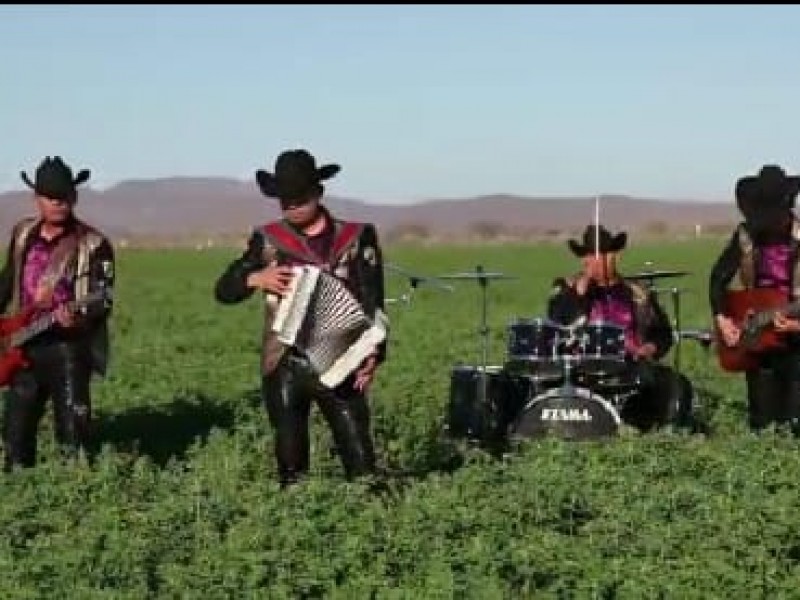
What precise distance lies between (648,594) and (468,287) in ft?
113

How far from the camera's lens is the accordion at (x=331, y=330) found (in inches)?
380

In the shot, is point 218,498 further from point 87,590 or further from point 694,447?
point 694,447

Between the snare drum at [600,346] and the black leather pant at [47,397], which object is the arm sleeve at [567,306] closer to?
the snare drum at [600,346]

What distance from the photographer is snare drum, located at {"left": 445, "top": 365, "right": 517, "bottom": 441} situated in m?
12.2

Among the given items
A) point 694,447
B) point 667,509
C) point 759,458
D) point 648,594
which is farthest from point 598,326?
point 648,594

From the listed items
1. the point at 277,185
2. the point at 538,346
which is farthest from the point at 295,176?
the point at 538,346

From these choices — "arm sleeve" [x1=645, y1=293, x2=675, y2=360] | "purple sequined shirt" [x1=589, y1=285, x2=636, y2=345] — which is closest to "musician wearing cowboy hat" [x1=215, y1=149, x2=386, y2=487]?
"purple sequined shirt" [x1=589, y1=285, x2=636, y2=345]

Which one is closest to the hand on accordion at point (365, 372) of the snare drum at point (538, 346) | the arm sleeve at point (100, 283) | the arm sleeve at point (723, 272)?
the arm sleeve at point (100, 283)

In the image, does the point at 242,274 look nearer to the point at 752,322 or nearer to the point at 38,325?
the point at 38,325

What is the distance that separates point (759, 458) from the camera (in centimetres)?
997

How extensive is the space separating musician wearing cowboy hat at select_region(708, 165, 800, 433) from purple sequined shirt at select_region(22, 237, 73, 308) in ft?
11.7

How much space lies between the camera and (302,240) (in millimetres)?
9672

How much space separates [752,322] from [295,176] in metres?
2.89

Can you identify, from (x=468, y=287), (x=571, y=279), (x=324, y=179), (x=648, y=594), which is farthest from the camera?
(x=468, y=287)
